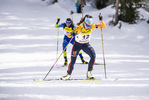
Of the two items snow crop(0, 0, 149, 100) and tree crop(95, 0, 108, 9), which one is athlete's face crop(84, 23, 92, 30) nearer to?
snow crop(0, 0, 149, 100)

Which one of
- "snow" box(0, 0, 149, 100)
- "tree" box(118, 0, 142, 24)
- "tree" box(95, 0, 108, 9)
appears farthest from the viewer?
"tree" box(95, 0, 108, 9)

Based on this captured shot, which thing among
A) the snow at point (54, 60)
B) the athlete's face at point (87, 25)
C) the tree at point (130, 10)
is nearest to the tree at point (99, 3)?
the snow at point (54, 60)

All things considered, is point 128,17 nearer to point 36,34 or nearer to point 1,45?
point 36,34

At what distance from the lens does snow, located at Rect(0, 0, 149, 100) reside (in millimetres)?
4699

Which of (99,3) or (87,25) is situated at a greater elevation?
(99,3)

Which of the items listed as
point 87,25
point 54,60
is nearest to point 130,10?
point 54,60

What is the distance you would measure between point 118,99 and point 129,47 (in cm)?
760

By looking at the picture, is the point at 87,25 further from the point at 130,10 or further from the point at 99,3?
the point at 99,3

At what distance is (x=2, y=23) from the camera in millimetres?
16609

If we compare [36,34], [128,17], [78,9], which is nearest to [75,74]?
[36,34]

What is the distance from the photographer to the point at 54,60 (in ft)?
29.1

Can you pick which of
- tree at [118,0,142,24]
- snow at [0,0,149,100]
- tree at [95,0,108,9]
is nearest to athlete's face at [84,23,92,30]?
snow at [0,0,149,100]

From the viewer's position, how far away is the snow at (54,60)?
4.70m

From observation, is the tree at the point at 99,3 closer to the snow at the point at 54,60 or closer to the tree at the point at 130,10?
the snow at the point at 54,60
